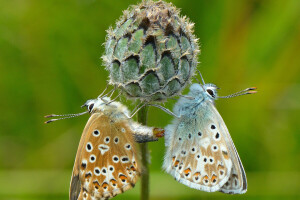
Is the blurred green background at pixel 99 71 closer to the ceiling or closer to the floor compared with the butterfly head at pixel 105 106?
closer to the ceiling

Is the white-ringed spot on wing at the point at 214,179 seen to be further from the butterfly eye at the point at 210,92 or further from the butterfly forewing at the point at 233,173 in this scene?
the butterfly eye at the point at 210,92

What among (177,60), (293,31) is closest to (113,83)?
(177,60)

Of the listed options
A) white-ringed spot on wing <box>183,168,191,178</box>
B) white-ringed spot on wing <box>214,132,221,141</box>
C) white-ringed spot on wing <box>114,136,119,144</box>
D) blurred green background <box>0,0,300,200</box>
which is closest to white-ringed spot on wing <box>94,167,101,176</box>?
white-ringed spot on wing <box>114,136,119,144</box>

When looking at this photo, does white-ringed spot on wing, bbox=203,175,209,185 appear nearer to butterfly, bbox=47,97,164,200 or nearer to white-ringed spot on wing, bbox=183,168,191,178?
white-ringed spot on wing, bbox=183,168,191,178

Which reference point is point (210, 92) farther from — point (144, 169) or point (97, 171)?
point (97, 171)

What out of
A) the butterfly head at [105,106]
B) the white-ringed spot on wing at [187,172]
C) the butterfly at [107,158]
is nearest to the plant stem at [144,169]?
the butterfly at [107,158]

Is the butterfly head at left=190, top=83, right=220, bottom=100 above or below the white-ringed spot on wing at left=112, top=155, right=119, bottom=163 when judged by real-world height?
above

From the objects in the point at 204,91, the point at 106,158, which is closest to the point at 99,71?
the point at 204,91
